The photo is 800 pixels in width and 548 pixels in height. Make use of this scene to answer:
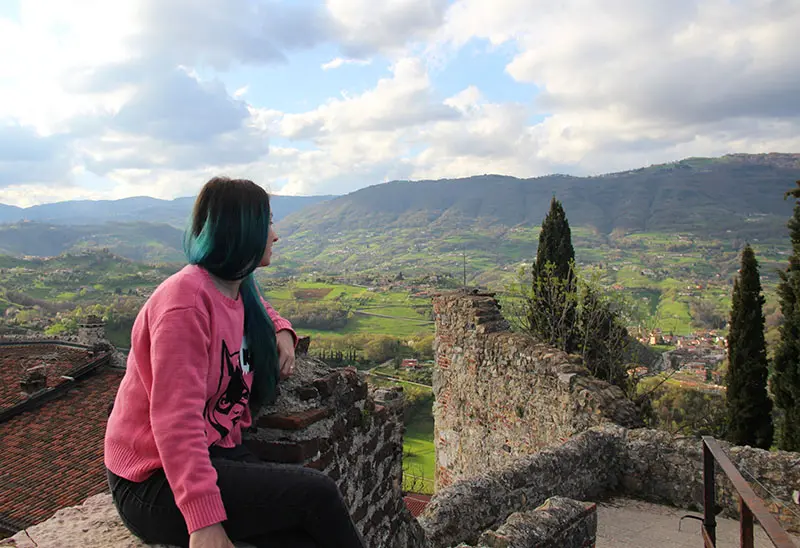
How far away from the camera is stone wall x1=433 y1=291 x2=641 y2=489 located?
26.6ft

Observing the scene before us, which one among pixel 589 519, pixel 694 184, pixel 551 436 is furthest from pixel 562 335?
pixel 694 184

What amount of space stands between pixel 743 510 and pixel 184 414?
11.6 ft

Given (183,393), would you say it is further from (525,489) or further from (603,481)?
(603,481)

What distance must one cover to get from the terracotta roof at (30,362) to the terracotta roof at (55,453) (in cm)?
76

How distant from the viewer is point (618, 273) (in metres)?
82.2

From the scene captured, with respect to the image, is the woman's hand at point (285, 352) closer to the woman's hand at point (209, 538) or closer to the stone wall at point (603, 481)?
the woman's hand at point (209, 538)

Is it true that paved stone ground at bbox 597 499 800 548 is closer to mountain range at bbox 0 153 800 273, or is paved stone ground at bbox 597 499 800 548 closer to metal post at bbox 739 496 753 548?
metal post at bbox 739 496 753 548

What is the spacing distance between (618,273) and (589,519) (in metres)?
83.5

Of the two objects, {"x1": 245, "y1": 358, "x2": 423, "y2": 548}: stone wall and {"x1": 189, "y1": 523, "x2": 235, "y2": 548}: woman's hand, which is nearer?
{"x1": 189, "y1": 523, "x2": 235, "y2": 548}: woman's hand

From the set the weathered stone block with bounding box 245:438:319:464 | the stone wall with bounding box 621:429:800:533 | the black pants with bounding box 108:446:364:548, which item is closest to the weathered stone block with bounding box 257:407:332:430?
the weathered stone block with bounding box 245:438:319:464

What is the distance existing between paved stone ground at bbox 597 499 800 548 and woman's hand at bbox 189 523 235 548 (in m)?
5.24

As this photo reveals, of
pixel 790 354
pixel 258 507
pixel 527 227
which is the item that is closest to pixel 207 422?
pixel 258 507

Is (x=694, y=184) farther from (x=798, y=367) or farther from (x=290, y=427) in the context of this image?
(x=290, y=427)

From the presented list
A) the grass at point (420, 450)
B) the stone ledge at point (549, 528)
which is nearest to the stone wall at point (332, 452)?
the stone ledge at point (549, 528)
